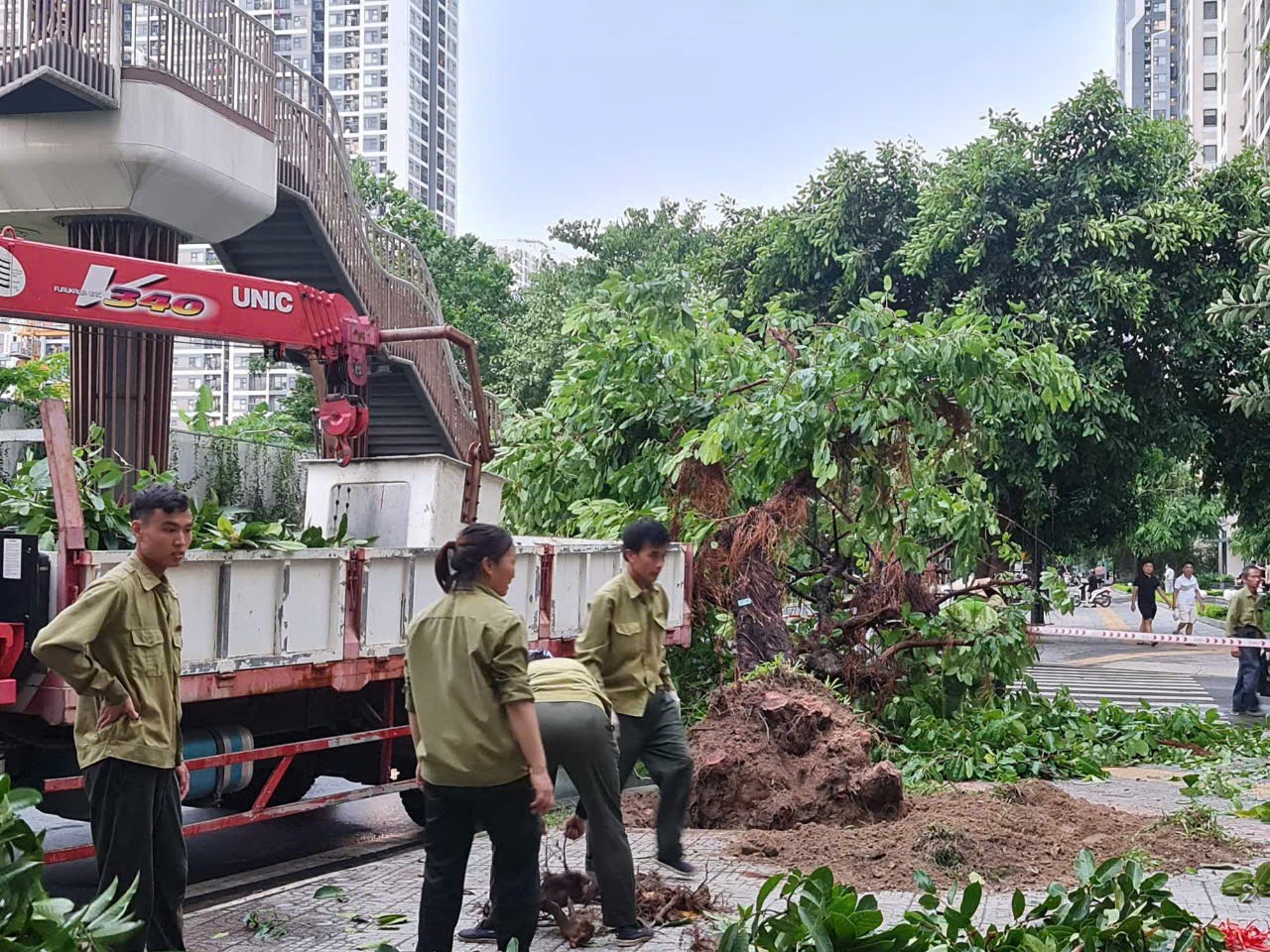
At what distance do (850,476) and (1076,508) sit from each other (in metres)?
18.0

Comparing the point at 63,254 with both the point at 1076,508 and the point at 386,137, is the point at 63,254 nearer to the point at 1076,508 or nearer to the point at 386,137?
the point at 1076,508

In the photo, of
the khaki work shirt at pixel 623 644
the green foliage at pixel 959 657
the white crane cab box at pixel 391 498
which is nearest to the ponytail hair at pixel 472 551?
the khaki work shirt at pixel 623 644

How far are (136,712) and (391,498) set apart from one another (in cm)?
518

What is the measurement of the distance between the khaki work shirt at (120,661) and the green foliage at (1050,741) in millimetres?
6404

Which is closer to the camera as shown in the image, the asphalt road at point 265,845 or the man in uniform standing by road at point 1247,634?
the asphalt road at point 265,845

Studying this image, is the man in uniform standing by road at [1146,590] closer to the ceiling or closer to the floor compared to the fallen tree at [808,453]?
closer to the floor

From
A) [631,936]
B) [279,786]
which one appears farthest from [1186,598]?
[631,936]

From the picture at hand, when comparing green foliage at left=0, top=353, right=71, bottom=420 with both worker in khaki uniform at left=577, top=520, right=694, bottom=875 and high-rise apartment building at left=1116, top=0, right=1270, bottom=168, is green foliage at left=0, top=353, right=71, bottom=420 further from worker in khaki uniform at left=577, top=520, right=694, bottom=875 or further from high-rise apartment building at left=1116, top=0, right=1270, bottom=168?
high-rise apartment building at left=1116, top=0, right=1270, bottom=168

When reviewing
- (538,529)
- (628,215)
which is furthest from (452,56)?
(538,529)

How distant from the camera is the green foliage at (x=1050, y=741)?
10430 mm

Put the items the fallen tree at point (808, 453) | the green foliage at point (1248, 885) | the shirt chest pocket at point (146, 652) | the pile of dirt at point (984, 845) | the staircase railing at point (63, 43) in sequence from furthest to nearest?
the staircase railing at point (63, 43) → the fallen tree at point (808, 453) → the pile of dirt at point (984, 845) → the green foliage at point (1248, 885) → the shirt chest pocket at point (146, 652)

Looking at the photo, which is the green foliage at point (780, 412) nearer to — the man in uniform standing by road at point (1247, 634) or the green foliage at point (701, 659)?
the green foliage at point (701, 659)

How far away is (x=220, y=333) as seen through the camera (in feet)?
29.9

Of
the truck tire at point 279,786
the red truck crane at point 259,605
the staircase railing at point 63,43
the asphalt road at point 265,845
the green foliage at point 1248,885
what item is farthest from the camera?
the staircase railing at point 63,43
